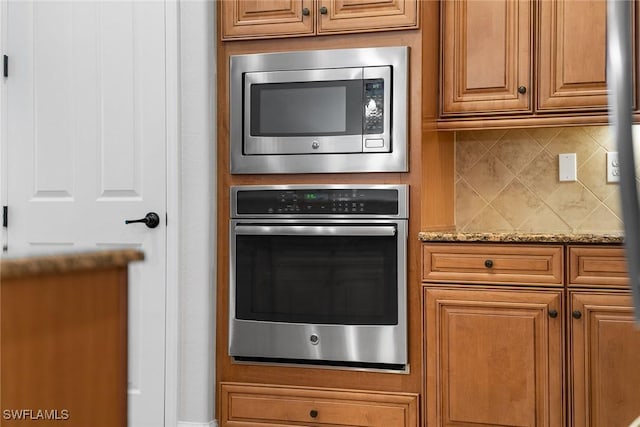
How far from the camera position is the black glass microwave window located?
9.30 ft

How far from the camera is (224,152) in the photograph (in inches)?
117

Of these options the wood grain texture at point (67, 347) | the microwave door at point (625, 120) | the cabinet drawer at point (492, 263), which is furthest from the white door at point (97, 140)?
the microwave door at point (625, 120)

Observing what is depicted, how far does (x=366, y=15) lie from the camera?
9.24ft

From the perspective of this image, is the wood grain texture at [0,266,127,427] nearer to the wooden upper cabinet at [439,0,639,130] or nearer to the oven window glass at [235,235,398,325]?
the oven window glass at [235,235,398,325]

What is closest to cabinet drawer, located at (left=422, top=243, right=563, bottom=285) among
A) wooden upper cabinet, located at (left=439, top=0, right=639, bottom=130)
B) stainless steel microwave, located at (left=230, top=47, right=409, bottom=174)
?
stainless steel microwave, located at (left=230, top=47, right=409, bottom=174)

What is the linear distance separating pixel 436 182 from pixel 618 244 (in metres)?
0.75

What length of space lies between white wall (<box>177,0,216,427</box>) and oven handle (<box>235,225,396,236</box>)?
0.60 ft

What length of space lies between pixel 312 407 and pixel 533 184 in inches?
52.6

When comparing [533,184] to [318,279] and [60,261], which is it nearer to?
[318,279]

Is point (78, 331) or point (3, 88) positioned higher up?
point (3, 88)

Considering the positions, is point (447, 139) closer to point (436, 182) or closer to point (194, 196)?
point (436, 182)

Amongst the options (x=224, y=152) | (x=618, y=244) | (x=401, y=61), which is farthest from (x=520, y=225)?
(x=224, y=152)

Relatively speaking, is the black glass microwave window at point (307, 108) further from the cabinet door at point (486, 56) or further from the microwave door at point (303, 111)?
the cabinet door at point (486, 56)

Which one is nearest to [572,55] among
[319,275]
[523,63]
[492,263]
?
[523,63]
